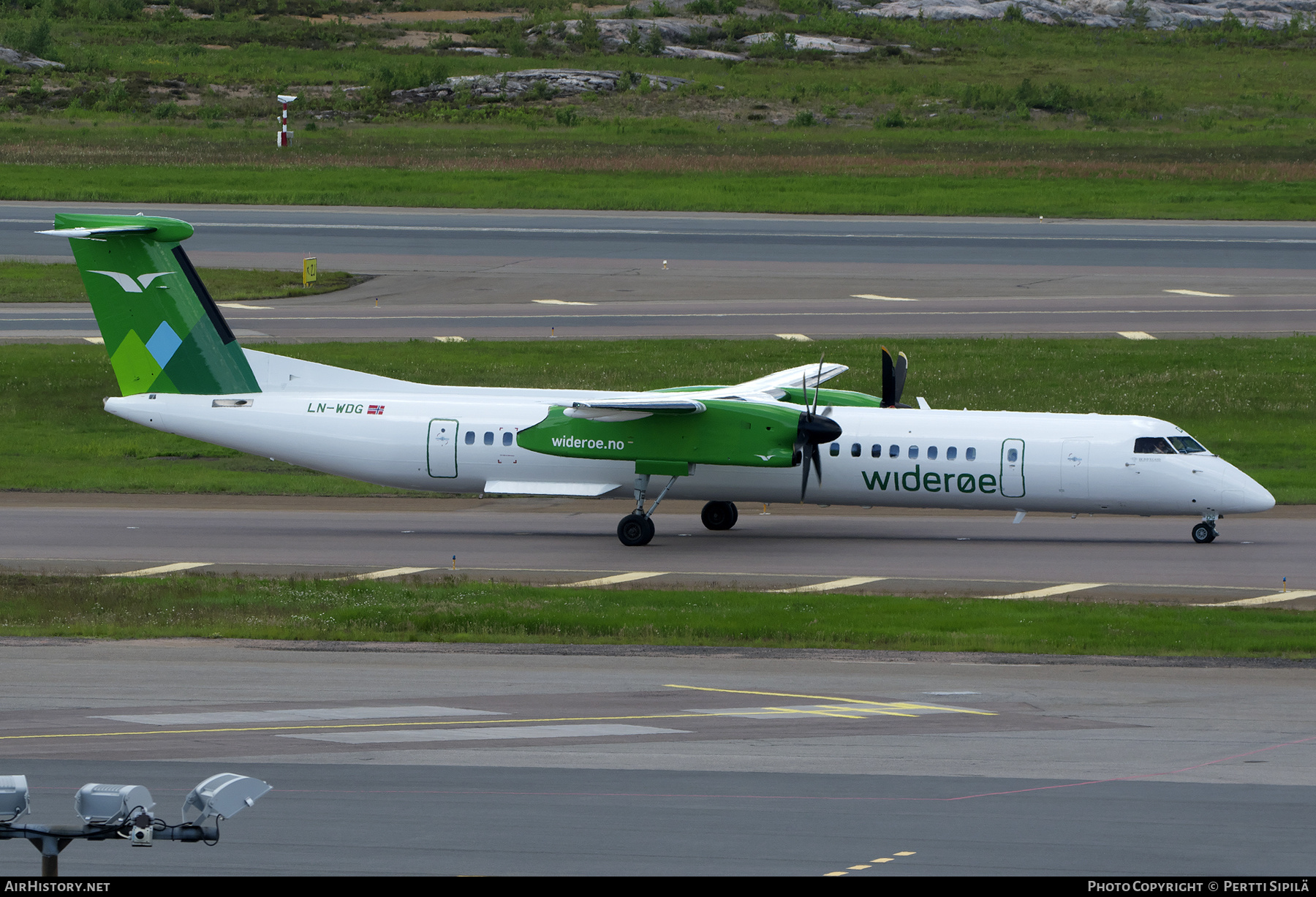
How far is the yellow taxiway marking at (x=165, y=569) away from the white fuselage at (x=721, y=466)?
11.6 ft

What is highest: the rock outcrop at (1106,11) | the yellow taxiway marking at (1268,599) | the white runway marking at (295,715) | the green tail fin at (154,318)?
the rock outcrop at (1106,11)

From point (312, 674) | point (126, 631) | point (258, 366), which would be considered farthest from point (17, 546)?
point (312, 674)

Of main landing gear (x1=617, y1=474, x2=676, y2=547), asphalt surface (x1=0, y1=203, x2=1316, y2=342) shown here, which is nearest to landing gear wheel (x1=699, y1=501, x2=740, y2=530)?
main landing gear (x1=617, y1=474, x2=676, y2=547)

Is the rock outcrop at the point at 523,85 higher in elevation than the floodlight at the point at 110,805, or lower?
higher

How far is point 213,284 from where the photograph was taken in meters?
58.2

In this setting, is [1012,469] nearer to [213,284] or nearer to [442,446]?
[442,446]

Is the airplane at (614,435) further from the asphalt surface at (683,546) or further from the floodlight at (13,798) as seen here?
the floodlight at (13,798)

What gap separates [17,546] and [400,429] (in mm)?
7582

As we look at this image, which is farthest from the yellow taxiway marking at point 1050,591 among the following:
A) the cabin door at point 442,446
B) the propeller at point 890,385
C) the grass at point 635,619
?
the cabin door at point 442,446

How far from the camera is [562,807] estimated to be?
44.3 feet

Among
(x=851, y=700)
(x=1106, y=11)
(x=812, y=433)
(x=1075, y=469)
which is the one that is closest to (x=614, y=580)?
(x=812, y=433)

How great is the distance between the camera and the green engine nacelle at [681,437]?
3019 cm

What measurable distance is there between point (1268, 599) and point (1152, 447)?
5305 millimetres

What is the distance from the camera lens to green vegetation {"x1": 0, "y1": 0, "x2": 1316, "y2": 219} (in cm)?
7469
